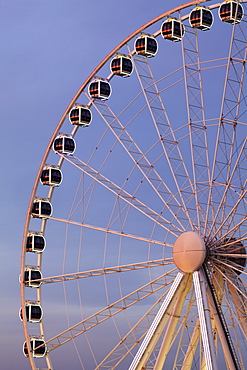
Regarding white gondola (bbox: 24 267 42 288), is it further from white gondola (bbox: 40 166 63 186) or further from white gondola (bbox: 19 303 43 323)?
white gondola (bbox: 40 166 63 186)

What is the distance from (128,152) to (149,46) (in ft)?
17.3

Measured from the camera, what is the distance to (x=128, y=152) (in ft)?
177

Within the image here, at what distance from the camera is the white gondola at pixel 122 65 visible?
5625 cm

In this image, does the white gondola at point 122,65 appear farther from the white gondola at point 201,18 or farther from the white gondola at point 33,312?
the white gondola at point 33,312

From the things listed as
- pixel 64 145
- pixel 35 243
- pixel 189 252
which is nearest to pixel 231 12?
pixel 64 145

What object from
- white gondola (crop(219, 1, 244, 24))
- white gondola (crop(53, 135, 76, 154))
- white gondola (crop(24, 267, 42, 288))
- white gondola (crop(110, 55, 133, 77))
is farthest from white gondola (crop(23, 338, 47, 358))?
white gondola (crop(219, 1, 244, 24))

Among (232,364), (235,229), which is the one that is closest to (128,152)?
(235,229)

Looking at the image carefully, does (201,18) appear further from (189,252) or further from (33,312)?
(33,312)

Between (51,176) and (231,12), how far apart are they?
38.2 ft

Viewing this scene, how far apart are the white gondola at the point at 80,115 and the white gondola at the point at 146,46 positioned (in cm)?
391

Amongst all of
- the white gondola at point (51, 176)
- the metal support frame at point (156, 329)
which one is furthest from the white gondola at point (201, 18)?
the metal support frame at point (156, 329)

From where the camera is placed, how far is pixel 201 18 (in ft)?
176

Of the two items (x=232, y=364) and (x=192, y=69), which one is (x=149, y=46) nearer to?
(x=192, y=69)

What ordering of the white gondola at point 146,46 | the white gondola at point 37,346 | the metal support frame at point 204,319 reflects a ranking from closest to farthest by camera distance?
the metal support frame at point 204,319 < the white gondola at point 146,46 < the white gondola at point 37,346
